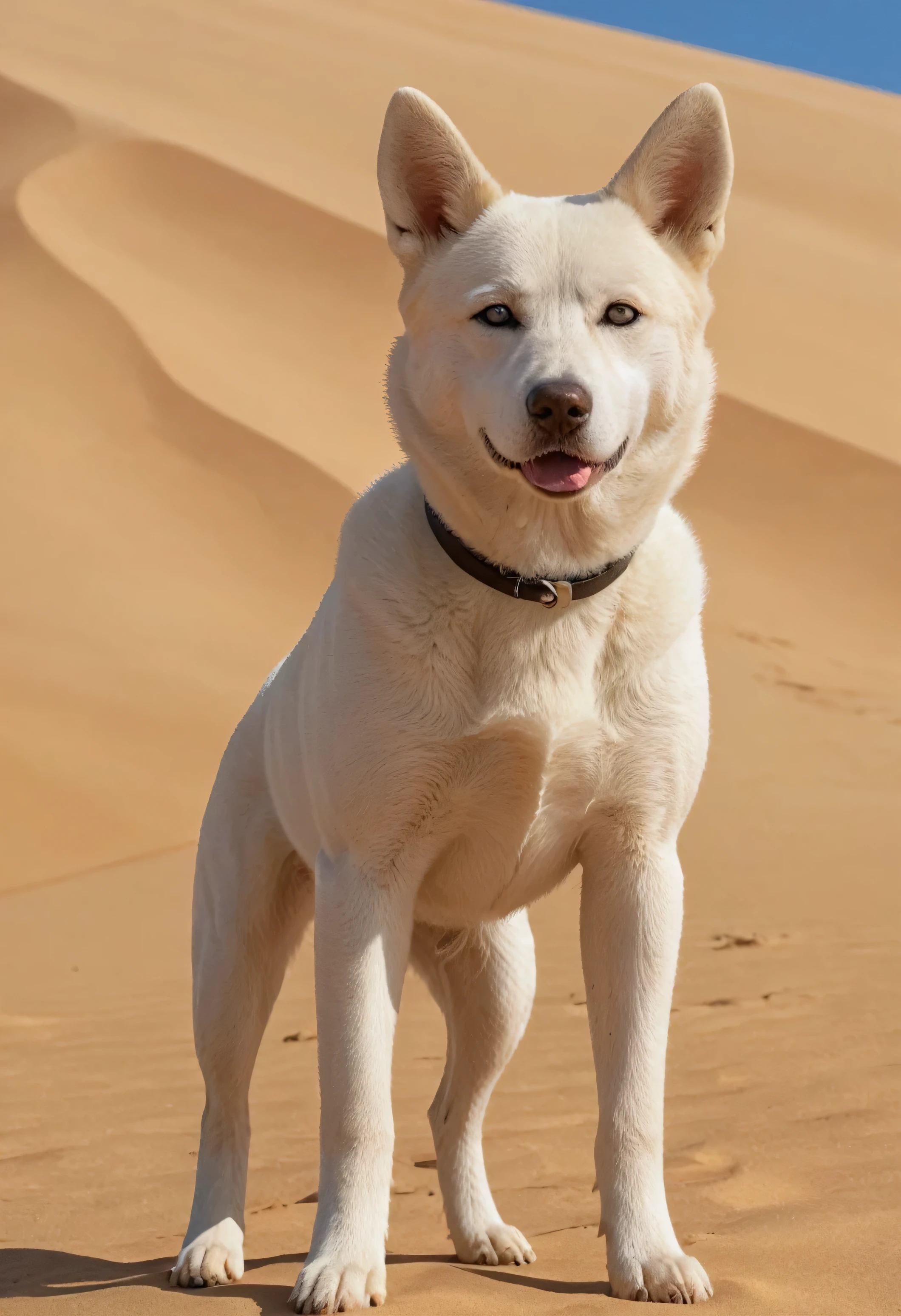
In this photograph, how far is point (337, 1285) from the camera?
8.13 ft

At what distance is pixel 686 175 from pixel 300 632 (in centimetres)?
703

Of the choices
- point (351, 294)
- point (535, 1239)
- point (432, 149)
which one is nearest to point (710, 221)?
point (432, 149)

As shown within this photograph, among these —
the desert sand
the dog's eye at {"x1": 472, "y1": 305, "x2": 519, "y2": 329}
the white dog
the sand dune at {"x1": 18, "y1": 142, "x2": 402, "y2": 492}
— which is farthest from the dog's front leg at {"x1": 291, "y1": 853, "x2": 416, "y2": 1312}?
the sand dune at {"x1": 18, "y1": 142, "x2": 402, "y2": 492}

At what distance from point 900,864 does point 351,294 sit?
358 inches

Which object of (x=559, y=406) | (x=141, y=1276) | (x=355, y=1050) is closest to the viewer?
(x=559, y=406)

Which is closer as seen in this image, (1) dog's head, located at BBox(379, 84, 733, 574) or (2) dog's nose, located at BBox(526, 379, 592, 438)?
(2) dog's nose, located at BBox(526, 379, 592, 438)

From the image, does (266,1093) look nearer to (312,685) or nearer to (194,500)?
(312,685)

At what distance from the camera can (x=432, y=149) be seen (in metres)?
2.77

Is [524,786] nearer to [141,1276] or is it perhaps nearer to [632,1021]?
[632,1021]

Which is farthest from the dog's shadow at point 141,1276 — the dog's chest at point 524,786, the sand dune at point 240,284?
the sand dune at point 240,284

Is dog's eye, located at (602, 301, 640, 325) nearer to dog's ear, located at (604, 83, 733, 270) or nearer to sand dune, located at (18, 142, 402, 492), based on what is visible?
dog's ear, located at (604, 83, 733, 270)

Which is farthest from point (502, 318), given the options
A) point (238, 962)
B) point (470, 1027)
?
point (470, 1027)

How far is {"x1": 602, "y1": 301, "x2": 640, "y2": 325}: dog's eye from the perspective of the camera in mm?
2592

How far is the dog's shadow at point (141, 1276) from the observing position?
2.70 m
